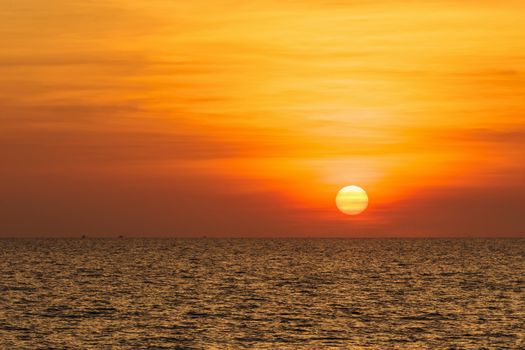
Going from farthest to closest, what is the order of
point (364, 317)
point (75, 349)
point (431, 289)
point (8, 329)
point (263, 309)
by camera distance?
1. point (431, 289)
2. point (263, 309)
3. point (364, 317)
4. point (8, 329)
5. point (75, 349)

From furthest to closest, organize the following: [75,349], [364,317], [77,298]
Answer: [77,298] < [364,317] < [75,349]

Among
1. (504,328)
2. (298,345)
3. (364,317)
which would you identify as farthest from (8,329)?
(504,328)

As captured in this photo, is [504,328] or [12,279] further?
[12,279]

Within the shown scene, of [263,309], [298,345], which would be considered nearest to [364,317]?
[263,309]

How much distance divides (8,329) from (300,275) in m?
85.1

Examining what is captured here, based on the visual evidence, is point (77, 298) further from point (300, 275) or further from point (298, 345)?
point (300, 275)

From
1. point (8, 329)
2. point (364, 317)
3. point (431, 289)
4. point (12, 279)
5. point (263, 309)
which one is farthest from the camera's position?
point (12, 279)

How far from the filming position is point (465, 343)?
6775 centimetres

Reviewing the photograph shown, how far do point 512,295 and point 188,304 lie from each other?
134 ft

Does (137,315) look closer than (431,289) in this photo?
Yes

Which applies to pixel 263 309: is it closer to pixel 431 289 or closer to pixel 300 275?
pixel 431 289

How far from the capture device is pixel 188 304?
96.1m

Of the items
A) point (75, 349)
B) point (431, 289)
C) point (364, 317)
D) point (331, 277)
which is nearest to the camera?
point (75, 349)

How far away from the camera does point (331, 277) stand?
485 feet
